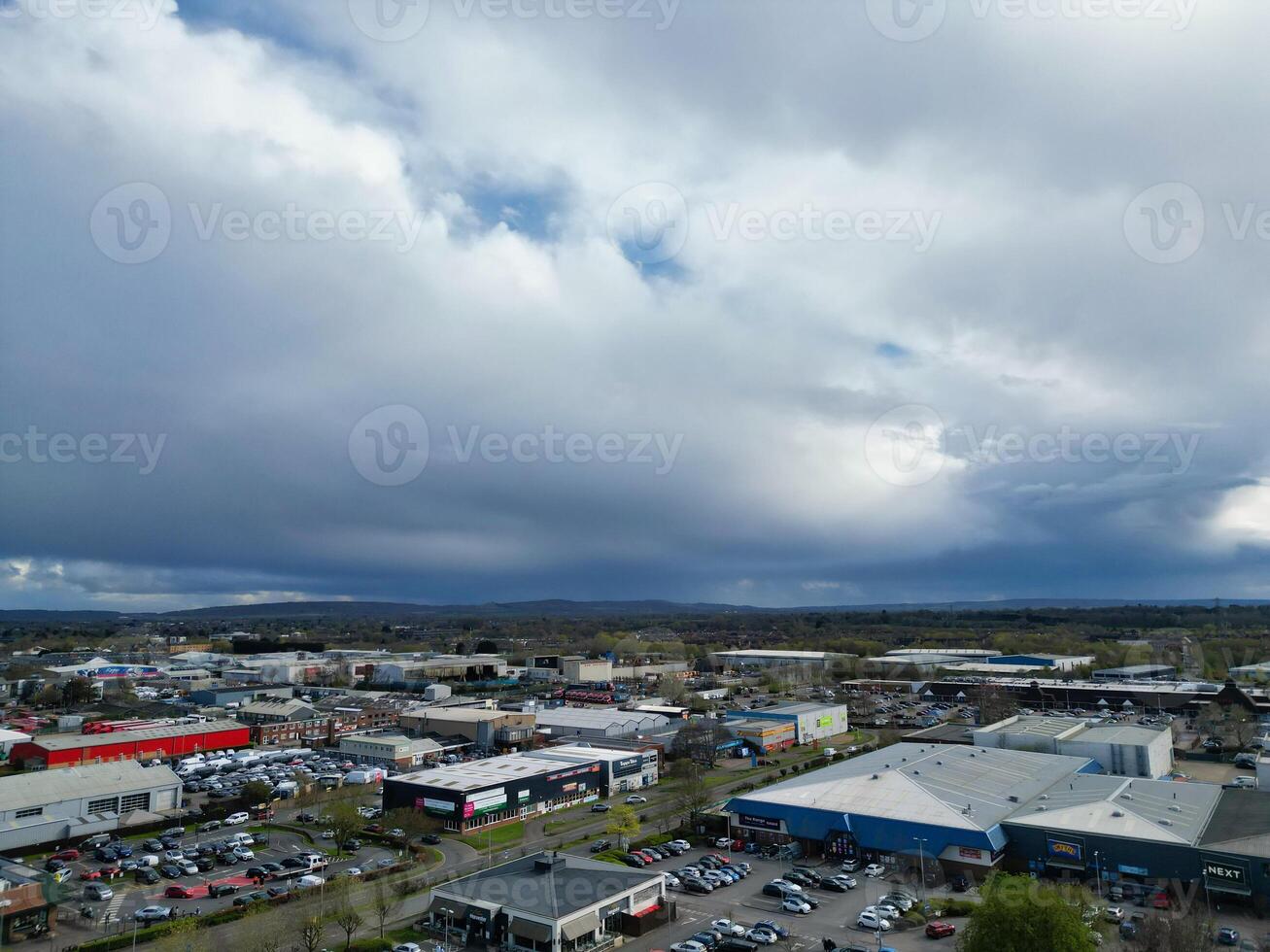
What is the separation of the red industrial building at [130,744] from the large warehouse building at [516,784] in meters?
12.9

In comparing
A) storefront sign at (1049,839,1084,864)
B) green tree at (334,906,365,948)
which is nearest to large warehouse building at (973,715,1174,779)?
storefront sign at (1049,839,1084,864)

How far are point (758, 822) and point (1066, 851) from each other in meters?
6.74

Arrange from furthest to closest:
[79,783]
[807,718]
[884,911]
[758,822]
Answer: [807,718], [79,783], [758,822], [884,911]

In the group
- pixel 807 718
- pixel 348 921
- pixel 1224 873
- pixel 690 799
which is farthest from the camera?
pixel 807 718

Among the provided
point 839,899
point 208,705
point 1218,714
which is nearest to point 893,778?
point 839,899

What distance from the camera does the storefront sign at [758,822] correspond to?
19.1 metres

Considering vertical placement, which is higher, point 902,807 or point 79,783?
point 902,807

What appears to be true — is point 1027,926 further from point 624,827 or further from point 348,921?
point 624,827

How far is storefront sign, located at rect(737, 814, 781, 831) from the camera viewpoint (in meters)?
19.1

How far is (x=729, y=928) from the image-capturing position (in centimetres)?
1376

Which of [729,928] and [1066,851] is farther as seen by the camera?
[1066,851]

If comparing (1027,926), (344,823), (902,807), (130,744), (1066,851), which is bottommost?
(130,744)

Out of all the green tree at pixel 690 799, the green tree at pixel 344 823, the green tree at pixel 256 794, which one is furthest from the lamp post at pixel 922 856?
the green tree at pixel 256 794

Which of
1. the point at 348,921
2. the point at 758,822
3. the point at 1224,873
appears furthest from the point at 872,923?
the point at 348,921
